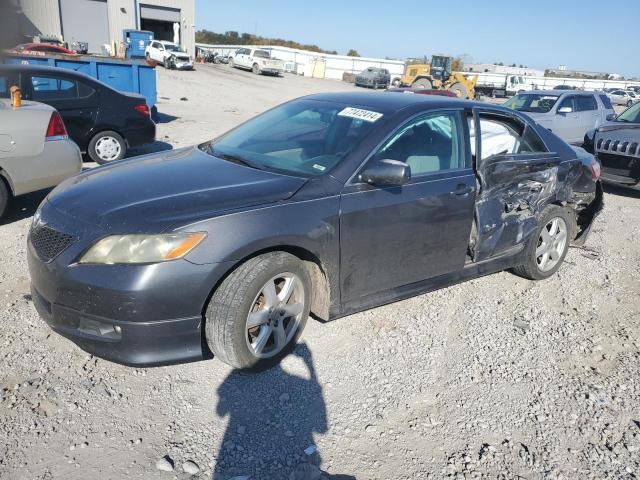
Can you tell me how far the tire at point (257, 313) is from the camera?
2951 mm

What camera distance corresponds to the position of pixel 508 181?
14.4 ft

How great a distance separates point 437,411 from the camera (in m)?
3.04

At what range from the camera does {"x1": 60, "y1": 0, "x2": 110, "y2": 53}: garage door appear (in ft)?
111

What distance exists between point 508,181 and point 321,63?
45.0 metres

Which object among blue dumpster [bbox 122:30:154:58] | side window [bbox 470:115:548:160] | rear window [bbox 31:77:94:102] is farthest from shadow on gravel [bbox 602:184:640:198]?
blue dumpster [bbox 122:30:154:58]

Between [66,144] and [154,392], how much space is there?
373 centimetres

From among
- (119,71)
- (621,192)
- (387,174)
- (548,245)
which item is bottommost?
(621,192)

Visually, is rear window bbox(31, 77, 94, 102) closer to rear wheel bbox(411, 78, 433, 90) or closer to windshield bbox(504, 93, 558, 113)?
windshield bbox(504, 93, 558, 113)

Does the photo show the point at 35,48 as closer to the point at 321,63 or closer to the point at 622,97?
the point at 321,63

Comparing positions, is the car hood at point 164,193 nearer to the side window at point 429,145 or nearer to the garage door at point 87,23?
the side window at point 429,145

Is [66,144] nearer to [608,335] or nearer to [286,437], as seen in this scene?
[286,437]

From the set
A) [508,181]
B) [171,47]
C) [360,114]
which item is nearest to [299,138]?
[360,114]

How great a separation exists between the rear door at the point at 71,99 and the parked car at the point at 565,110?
9.32 metres

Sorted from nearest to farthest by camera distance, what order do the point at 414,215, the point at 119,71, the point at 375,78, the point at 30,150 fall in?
the point at 414,215 < the point at 30,150 < the point at 119,71 < the point at 375,78
